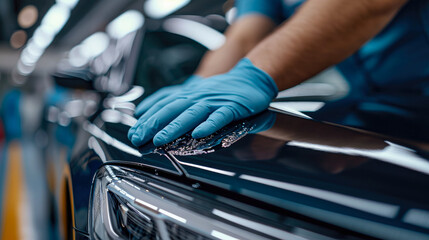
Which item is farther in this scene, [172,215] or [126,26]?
[126,26]

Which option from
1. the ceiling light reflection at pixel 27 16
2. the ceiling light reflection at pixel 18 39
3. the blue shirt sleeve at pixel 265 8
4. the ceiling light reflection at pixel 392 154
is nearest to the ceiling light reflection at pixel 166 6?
the blue shirt sleeve at pixel 265 8

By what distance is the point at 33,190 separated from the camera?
8.96 ft

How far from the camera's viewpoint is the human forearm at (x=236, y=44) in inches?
56.7

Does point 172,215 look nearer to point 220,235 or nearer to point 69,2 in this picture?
point 220,235

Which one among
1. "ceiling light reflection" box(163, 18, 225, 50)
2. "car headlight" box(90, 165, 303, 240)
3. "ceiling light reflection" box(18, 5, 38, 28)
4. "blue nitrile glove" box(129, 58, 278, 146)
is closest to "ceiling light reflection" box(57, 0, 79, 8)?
"ceiling light reflection" box(18, 5, 38, 28)

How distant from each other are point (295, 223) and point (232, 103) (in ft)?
1.56

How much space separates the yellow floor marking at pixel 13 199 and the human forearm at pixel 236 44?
1557 millimetres

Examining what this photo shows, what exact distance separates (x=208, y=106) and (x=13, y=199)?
7.87 ft

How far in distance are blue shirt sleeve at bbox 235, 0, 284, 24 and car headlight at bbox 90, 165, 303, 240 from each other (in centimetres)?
143

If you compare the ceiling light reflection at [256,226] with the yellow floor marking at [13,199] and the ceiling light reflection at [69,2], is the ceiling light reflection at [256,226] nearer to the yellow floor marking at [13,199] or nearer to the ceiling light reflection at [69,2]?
the yellow floor marking at [13,199]

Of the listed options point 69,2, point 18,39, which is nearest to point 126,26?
point 69,2

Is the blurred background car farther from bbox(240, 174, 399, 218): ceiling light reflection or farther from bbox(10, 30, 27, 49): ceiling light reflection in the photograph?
bbox(10, 30, 27, 49): ceiling light reflection

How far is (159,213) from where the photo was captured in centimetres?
55

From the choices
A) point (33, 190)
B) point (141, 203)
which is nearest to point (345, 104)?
point (141, 203)
